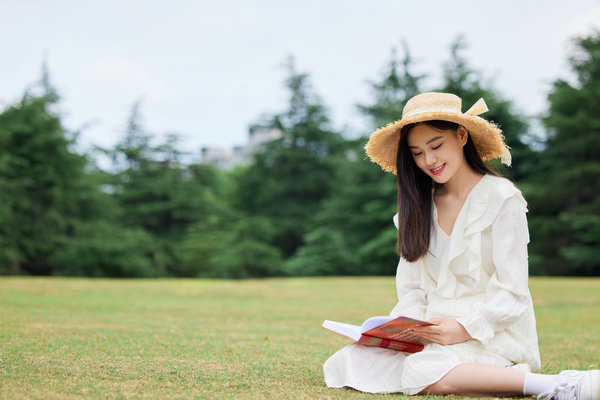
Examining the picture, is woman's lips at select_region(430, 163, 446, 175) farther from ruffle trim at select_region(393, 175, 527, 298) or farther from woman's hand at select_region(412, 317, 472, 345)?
woman's hand at select_region(412, 317, 472, 345)

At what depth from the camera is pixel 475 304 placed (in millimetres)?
3104

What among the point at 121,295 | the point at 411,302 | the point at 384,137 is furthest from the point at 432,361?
the point at 121,295

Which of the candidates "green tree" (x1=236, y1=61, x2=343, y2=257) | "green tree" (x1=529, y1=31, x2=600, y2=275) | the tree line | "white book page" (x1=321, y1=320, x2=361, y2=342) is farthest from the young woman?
"green tree" (x1=236, y1=61, x2=343, y2=257)

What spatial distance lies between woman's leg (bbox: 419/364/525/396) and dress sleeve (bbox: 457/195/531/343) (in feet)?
0.53

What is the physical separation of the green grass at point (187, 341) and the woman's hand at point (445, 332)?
1.40 ft

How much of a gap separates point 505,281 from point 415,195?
744 mm

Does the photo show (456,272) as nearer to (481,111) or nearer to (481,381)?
(481,381)

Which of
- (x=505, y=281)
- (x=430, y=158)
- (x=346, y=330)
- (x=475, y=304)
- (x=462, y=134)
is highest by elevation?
(x=462, y=134)

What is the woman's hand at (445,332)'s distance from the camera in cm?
302

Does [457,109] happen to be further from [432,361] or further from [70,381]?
[70,381]

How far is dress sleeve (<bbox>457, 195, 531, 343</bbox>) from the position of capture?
9.95ft

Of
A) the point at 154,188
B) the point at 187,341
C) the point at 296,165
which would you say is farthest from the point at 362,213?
the point at 187,341

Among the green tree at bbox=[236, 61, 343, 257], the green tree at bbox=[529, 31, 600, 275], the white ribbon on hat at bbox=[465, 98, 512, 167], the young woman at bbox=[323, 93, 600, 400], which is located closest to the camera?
the young woman at bbox=[323, 93, 600, 400]

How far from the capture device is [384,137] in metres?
3.63
